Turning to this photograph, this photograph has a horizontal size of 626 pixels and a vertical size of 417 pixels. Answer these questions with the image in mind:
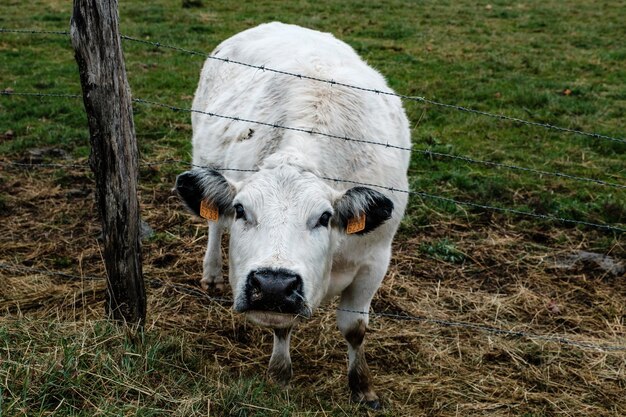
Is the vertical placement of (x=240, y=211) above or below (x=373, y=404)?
above

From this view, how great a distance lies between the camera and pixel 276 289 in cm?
313

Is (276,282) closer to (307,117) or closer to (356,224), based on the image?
(356,224)

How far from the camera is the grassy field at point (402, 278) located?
3.56 metres

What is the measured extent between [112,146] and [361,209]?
135 cm

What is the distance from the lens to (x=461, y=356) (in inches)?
187

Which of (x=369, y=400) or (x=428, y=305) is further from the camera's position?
(x=428, y=305)

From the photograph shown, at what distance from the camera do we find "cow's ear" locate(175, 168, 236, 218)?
3697mm

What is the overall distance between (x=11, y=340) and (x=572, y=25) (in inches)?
610

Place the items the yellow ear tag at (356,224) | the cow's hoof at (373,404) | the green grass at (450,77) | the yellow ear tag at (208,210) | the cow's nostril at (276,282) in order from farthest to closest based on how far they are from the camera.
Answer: the green grass at (450,77) < the cow's hoof at (373,404) < the yellow ear tag at (208,210) < the yellow ear tag at (356,224) < the cow's nostril at (276,282)

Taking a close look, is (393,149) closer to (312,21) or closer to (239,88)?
(239,88)

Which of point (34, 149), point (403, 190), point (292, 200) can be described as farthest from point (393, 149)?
point (34, 149)

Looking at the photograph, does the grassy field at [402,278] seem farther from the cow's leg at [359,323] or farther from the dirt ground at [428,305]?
the cow's leg at [359,323]

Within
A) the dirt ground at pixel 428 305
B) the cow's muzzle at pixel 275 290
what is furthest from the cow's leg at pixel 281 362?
the cow's muzzle at pixel 275 290

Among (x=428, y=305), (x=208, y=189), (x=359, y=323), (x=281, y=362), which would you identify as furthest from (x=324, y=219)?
(x=428, y=305)
